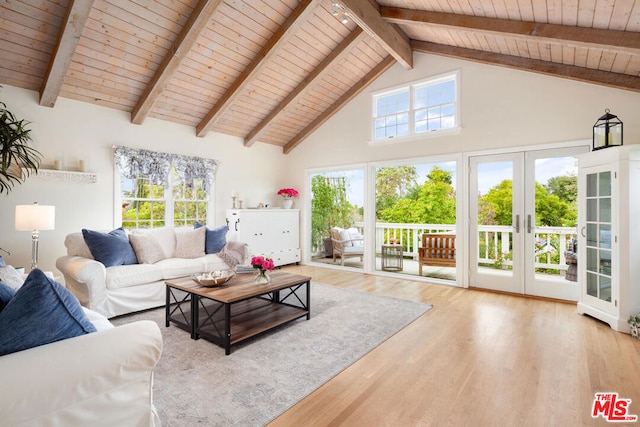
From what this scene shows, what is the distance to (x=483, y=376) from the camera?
2289 mm

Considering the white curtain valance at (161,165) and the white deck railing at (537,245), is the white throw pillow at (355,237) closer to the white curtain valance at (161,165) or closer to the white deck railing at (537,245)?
the white deck railing at (537,245)

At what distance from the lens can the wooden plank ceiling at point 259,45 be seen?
3.19 metres

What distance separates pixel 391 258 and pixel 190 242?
12.2ft

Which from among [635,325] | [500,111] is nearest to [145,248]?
[500,111]

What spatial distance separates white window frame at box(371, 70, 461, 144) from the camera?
494 centimetres

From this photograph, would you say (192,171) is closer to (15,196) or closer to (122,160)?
(122,160)

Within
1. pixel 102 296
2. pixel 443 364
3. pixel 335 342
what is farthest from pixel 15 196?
pixel 443 364

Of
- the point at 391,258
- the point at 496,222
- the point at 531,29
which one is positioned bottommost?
the point at 391,258

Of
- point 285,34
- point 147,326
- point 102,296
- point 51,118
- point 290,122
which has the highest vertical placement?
point 285,34

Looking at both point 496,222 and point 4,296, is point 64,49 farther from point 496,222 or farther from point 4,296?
point 496,222

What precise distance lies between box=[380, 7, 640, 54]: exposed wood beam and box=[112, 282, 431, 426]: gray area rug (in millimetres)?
3164

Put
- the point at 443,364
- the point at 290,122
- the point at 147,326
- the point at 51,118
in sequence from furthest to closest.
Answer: the point at 290,122 < the point at 51,118 < the point at 443,364 < the point at 147,326

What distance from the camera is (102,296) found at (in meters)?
3.31

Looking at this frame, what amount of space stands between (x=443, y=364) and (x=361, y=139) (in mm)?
4408
